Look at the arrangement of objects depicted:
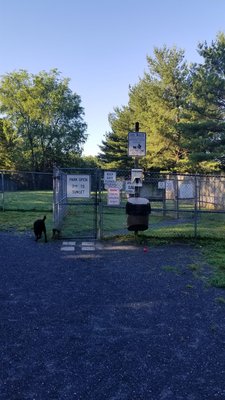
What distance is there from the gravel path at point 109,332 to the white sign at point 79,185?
9.90 ft

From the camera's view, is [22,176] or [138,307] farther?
[22,176]

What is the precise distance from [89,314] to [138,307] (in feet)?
2.37

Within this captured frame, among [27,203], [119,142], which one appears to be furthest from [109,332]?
[119,142]

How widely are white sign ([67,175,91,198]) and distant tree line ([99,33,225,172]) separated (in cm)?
1784

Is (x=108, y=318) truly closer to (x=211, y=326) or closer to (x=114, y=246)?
(x=211, y=326)

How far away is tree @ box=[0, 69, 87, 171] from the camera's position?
57.9 m

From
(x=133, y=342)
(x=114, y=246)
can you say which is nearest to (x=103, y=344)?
(x=133, y=342)

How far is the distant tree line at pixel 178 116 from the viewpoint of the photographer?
86.5 ft

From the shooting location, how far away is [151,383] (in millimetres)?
3141

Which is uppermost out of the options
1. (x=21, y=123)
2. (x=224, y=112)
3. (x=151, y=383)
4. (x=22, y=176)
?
(x=21, y=123)

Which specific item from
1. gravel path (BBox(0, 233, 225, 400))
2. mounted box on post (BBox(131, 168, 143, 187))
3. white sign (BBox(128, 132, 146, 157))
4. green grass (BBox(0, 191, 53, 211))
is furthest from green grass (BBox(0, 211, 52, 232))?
gravel path (BBox(0, 233, 225, 400))

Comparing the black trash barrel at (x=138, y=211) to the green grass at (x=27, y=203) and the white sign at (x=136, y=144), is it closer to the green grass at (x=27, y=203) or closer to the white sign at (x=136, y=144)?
the white sign at (x=136, y=144)

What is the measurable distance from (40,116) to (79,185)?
5068 centimetres

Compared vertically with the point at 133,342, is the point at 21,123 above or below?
above
